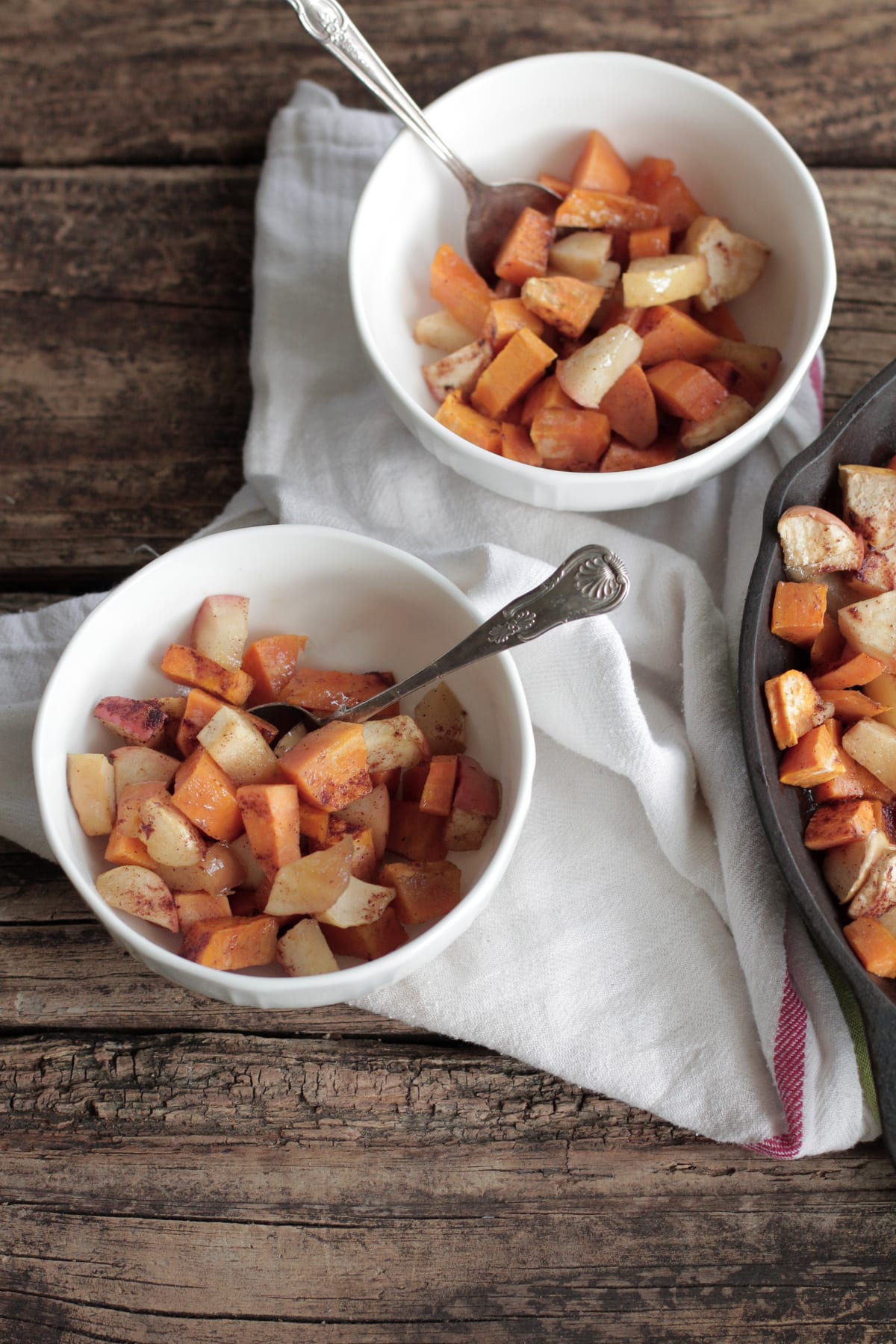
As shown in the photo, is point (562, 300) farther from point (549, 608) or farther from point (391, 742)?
point (391, 742)

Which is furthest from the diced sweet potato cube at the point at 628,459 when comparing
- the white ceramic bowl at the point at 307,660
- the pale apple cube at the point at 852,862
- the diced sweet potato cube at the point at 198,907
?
the diced sweet potato cube at the point at 198,907

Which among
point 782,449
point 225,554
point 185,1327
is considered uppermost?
point 782,449

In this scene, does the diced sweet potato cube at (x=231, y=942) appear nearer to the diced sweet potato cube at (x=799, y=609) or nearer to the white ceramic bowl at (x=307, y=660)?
the white ceramic bowl at (x=307, y=660)

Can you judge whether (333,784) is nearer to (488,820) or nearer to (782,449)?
(488,820)

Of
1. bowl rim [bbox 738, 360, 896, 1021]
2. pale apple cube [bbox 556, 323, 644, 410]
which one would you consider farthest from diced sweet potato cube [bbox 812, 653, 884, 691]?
pale apple cube [bbox 556, 323, 644, 410]

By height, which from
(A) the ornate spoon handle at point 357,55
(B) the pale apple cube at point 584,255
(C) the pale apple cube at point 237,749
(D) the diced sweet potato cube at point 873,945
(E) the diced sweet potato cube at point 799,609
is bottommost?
(C) the pale apple cube at point 237,749

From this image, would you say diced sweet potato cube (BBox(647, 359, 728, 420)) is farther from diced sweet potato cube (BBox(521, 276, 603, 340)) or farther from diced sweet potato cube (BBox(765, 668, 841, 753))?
diced sweet potato cube (BBox(765, 668, 841, 753))

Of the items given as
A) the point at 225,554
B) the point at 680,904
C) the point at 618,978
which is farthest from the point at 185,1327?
the point at 225,554
